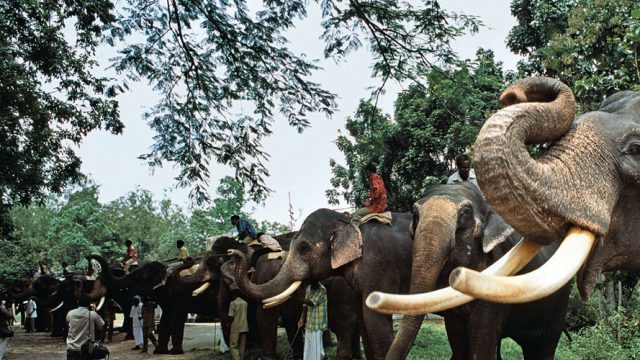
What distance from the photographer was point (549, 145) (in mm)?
2570

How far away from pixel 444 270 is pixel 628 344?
4464 mm

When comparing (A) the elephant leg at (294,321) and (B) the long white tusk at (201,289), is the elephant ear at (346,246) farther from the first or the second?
(B) the long white tusk at (201,289)

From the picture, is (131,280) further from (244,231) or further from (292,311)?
(292,311)

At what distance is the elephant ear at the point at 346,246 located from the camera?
7.89m

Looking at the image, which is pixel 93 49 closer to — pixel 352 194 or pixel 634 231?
pixel 634 231

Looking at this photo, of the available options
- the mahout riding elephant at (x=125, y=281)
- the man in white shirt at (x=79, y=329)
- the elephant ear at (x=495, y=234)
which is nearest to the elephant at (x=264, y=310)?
the mahout riding elephant at (x=125, y=281)

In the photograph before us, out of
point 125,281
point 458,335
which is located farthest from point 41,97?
point 458,335

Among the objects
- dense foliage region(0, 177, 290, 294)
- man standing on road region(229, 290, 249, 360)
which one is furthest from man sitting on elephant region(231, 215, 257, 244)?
dense foliage region(0, 177, 290, 294)

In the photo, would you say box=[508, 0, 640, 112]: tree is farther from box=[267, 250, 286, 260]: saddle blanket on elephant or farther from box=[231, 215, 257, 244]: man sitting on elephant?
box=[231, 215, 257, 244]: man sitting on elephant

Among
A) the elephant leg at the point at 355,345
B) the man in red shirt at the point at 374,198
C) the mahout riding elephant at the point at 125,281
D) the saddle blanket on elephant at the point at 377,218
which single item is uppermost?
the man in red shirt at the point at 374,198

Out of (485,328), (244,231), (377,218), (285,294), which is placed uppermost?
(244,231)

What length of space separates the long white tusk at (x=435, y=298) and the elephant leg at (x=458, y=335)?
4.37 meters

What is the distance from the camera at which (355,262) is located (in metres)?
7.92

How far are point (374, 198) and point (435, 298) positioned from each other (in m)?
6.17
